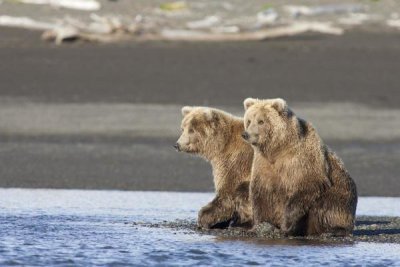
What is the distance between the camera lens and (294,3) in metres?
21.1

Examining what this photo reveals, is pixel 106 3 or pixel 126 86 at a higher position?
pixel 106 3

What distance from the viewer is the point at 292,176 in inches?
372

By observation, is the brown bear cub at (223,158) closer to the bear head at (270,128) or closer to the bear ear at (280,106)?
the bear head at (270,128)

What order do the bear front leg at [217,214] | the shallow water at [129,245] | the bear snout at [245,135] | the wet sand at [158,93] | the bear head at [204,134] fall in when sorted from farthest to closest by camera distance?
the wet sand at [158,93] < the bear head at [204,134] < the bear front leg at [217,214] < the bear snout at [245,135] < the shallow water at [129,245]

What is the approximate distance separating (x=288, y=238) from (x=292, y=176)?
0.46m

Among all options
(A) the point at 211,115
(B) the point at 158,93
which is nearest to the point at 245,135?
(A) the point at 211,115

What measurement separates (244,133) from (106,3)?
453 inches

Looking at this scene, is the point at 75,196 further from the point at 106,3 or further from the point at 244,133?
the point at 106,3

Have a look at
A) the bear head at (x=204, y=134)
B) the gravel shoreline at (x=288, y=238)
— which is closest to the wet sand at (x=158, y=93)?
the gravel shoreline at (x=288, y=238)

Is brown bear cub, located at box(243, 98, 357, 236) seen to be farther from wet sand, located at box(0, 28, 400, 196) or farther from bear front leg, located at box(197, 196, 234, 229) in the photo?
wet sand, located at box(0, 28, 400, 196)

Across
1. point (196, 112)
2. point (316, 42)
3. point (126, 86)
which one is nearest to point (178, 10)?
point (316, 42)

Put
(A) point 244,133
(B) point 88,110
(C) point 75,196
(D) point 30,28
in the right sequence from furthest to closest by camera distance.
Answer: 1. (D) point 30,28
2. (B) point 88,110
3. (C) point 75,196
4. (A) point 244,133

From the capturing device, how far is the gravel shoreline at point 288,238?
957cm

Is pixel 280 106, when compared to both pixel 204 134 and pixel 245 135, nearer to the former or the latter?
pixel 245 135
